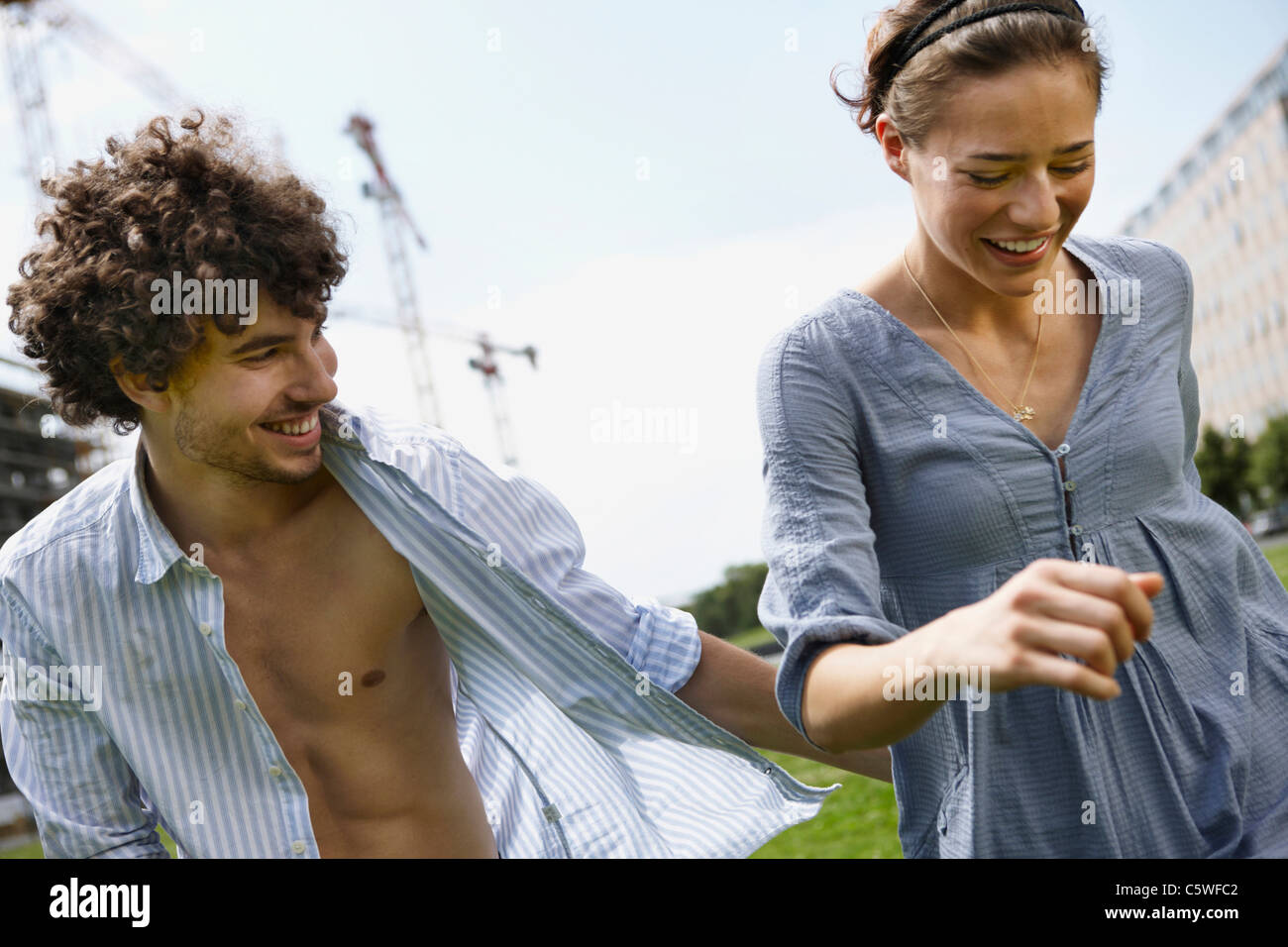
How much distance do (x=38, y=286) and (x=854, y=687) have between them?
317cm

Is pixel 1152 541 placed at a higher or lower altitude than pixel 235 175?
lower

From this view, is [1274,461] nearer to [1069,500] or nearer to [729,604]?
[729,604]

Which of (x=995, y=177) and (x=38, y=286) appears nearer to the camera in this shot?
(x=995, y=177)

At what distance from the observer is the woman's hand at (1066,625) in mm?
1396

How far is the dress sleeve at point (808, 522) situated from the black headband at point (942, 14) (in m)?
0.52

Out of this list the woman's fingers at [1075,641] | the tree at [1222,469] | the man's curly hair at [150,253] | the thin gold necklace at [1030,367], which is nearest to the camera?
the woman's fingers at [1075,641]

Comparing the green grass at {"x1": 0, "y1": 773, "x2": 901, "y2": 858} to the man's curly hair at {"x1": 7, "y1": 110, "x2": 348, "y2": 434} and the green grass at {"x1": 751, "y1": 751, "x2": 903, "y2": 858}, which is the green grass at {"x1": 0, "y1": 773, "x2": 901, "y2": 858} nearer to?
the green grass at {"x1": 751, "y1": 751, "x2": 903, "y2": 858}

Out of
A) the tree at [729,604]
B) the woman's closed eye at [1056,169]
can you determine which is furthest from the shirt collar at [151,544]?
the tree at [729,604]

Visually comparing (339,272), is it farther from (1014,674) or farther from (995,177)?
(1014,674)

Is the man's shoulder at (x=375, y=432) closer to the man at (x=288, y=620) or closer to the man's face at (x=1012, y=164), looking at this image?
the man at (x=288, y=620)

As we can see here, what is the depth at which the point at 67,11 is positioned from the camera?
52.9 m

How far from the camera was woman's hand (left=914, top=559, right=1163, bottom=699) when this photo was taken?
55.0 inches

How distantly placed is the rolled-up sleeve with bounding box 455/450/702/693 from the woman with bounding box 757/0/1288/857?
43.8 inches
